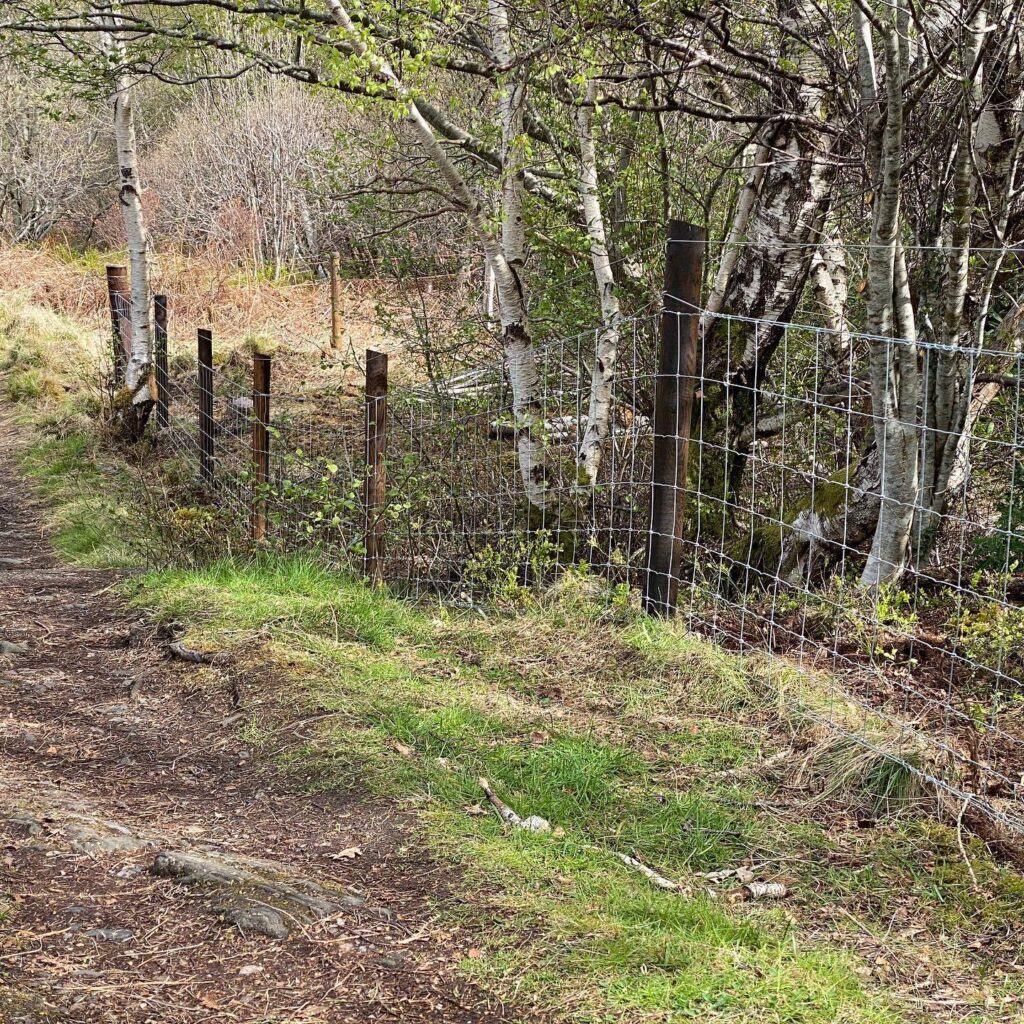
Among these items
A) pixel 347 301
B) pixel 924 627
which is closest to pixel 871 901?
pixel 924 627

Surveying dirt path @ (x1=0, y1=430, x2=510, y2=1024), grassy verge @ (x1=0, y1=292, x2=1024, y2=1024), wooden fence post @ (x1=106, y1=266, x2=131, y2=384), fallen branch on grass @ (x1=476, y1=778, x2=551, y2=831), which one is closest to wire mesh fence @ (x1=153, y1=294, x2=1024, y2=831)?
grassy verge @ (x1=0, y1=292, x2=1024, y2=1024)

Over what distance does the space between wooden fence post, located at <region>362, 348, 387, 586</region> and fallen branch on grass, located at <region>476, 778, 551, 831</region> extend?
96.6 inches

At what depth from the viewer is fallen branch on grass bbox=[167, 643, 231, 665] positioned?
5.01m

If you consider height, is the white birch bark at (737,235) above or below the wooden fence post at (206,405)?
above

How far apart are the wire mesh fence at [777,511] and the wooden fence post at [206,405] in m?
1.04

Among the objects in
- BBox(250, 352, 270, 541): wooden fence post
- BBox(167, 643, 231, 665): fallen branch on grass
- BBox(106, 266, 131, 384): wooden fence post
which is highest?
BBox(106, 266, 131, 384): wooden fence post

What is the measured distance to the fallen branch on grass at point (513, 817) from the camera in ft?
11.7

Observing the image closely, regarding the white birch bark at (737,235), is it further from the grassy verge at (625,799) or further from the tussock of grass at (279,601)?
the tussock of grass at (279,601)

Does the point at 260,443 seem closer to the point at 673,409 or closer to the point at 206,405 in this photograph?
the point at 206,405

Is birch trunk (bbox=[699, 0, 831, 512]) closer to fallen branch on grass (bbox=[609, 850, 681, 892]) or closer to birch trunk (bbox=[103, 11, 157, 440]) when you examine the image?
fallen branch on grass (bbox=[609, 850, 681, 892])

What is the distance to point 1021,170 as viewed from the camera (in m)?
5.70

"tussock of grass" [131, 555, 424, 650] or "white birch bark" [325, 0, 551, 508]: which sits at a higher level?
"white birch bark" [325, 0, 551, 508]

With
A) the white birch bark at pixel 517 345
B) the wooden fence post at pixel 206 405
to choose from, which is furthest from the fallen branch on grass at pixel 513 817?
the wooden fence post at pixel 206 405

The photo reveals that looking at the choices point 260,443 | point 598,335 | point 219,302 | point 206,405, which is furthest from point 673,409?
point 219,302
